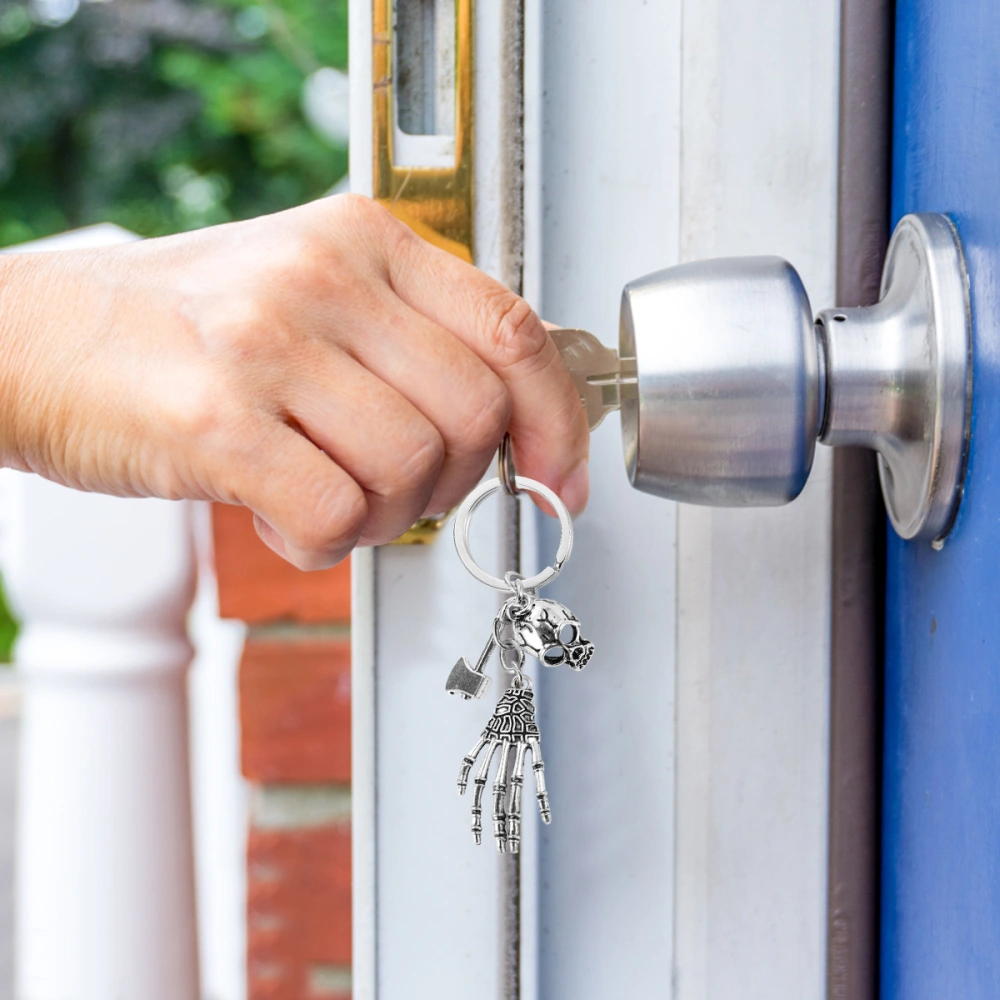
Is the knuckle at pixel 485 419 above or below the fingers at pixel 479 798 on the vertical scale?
above

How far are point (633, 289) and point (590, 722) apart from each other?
→ 0.18 metres

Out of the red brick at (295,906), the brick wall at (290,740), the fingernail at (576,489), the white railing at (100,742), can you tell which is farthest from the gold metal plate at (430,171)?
the red brick at (295,906)

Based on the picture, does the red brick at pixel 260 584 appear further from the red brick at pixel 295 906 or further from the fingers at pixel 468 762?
the fingers at pixel 468 762

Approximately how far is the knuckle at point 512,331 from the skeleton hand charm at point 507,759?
0.11 metres

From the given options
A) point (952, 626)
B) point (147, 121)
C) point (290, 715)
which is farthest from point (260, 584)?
point (147, 121)

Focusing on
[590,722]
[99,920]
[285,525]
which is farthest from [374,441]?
[99,920]

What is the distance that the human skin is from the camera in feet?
0.95

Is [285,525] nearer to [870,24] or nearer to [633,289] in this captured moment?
[633,289]

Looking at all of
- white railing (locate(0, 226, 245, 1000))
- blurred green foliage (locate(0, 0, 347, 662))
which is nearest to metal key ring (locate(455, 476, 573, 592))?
white railing (locate(0, 226, 245, 1000))

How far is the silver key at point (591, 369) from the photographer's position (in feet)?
1.08

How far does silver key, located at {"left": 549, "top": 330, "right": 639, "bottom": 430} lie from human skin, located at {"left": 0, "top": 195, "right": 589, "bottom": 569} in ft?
0.05

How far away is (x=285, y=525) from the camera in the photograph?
11.5 inches

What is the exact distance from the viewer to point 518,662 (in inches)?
13.5

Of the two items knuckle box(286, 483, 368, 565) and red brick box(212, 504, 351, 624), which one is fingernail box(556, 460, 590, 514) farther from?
red brick box(212, 504, 351, 624)
